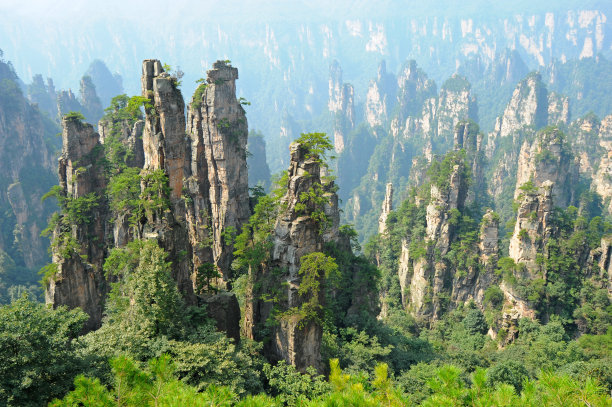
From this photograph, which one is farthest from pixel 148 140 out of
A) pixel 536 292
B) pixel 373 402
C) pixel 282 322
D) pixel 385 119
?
pixel 385 119

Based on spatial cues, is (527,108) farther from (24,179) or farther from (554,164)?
(24,179)

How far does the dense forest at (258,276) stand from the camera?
12266mm

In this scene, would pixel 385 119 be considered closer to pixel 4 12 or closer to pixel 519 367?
pixel 4 12

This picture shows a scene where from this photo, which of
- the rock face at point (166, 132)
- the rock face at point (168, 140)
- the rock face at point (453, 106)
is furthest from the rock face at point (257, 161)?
the rock face at point (166, 132)

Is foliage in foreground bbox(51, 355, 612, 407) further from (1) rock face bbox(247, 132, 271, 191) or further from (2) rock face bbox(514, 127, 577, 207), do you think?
(1) rock face bbox(247, 132, 271, 191)

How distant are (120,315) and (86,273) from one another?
832 cm

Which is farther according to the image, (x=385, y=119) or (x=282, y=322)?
(x=385, y=119)

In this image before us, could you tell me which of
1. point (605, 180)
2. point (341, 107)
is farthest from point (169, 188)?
point (341, 107)

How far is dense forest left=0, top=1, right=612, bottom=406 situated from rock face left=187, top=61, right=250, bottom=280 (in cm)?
14

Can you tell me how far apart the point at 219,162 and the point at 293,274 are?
1553 cm

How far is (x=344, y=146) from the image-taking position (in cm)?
14088

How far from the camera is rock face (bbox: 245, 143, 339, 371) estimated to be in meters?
19.4

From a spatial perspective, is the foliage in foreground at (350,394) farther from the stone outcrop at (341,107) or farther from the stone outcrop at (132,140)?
the stone outcrop at (341,107)

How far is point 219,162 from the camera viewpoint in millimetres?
32625
